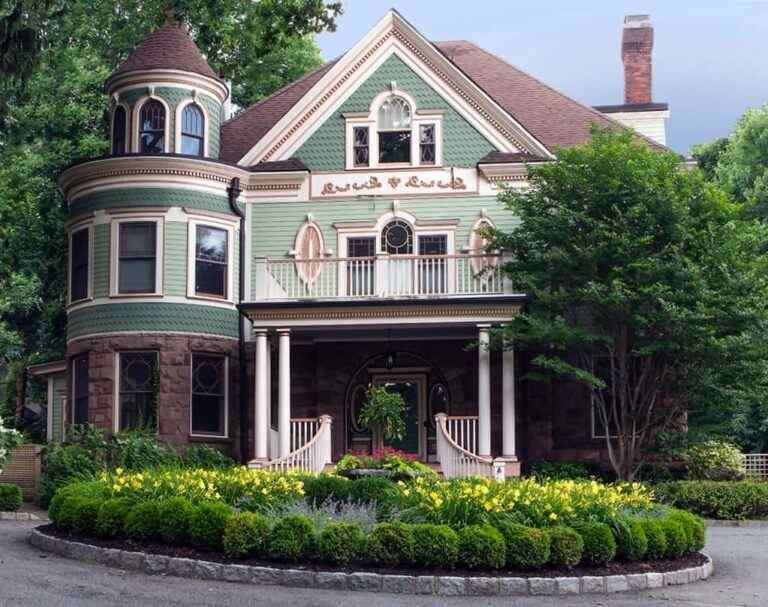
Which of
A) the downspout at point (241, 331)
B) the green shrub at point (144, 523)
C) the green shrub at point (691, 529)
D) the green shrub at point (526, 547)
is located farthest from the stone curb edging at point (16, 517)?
the green shrub at point (691, 529)

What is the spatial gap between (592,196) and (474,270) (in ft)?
10.2

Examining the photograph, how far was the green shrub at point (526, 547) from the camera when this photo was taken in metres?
14.7

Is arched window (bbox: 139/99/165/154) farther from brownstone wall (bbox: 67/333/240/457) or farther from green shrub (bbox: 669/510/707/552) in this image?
green shrub (bbox: 669/510/707/552)

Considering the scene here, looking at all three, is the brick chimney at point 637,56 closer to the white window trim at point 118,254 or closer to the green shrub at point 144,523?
the white window trim at point 118,254

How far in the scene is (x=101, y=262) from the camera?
27.5 meters

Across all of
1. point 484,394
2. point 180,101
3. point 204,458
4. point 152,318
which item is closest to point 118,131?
point 180,101

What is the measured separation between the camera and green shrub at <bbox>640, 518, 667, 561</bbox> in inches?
621

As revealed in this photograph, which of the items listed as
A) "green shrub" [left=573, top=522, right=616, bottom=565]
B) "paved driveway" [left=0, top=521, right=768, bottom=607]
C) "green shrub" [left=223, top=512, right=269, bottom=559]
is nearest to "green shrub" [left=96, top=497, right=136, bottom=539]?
"paved driveway" [left=0, top=521, right=768, bottom=607]

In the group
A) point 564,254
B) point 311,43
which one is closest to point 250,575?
point 564,254

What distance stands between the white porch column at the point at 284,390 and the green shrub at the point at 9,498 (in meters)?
5.45

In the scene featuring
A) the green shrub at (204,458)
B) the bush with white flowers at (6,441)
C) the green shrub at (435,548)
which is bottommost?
the green shrub at (435,548)

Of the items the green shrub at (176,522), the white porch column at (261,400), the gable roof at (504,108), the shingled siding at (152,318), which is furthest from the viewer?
the gable roof at (504,108)

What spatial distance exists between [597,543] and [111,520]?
230 inches

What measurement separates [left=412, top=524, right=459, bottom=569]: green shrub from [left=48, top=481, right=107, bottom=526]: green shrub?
16.3ft
